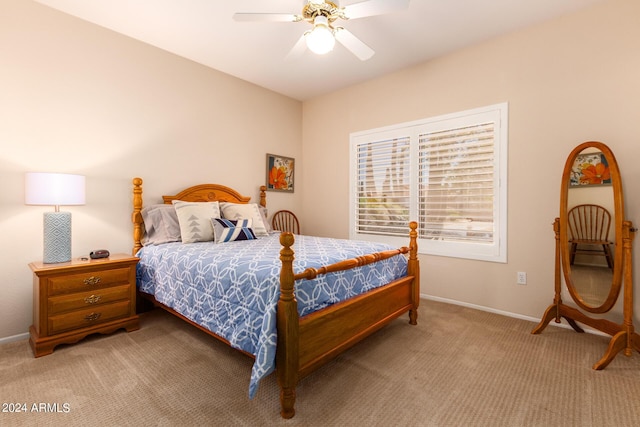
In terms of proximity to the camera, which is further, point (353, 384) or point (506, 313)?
point (506, 313)

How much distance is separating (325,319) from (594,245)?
2286 mm

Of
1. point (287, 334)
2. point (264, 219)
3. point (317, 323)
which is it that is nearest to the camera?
point (287, 334)

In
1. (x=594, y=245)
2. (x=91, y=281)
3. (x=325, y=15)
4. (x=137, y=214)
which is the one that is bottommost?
(x=91, y=281)

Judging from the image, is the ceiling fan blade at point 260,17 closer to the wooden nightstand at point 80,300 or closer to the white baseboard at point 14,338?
the wooden nightstand at point 80,300

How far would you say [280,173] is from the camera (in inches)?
179

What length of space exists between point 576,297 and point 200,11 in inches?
156

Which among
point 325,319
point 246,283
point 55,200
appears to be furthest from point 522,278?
point 55,200

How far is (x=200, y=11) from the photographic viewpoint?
262 cm

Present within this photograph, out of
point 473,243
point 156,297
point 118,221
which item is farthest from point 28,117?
point 473,243

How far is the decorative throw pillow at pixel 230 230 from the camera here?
3.02 metres

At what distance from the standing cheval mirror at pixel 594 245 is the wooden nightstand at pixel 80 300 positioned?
3.53 metres

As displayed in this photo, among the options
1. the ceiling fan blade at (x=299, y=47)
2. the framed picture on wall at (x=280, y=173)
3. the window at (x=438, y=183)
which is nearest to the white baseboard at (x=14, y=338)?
the framed picture on wall at (x=280, y=173)

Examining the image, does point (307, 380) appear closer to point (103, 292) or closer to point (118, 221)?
point (103, 292)

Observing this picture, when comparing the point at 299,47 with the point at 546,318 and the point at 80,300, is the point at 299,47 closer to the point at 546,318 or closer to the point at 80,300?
the point at 80,300
